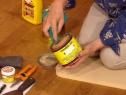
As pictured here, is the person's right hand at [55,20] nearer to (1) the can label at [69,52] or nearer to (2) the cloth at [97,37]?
(1) the can label at [69,52]

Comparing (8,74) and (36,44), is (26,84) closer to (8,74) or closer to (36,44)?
(8,74)

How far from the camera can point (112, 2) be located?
5.06ft

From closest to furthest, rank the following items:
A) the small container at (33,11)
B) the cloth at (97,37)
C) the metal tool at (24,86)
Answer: the metal tool at (24,86) → the cloth at (97,37) → the small container at (33,11)

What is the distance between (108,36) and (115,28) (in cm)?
4

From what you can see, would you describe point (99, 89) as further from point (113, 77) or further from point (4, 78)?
point (4, 78)

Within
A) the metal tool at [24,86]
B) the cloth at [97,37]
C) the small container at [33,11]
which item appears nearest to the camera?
the metal tool at [24,86]

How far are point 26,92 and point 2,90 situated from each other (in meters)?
0.10

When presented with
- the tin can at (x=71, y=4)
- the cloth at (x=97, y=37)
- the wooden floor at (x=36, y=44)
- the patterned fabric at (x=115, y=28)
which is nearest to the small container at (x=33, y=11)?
the wooden floor at (x=36, y=44)

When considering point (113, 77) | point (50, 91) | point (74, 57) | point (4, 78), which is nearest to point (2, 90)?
point (4, 78)

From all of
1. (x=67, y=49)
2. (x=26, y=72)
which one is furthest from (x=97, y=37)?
(x=26, y=72)

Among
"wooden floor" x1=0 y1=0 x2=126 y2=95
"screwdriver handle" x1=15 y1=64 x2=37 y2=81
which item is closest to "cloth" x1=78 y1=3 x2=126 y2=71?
"wooden floor" x1=0 y1=0 x2=126 y2=95

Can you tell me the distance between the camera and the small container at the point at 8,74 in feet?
4.79

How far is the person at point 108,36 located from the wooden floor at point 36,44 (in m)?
0.11

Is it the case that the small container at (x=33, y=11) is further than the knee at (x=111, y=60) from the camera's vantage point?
Yes
